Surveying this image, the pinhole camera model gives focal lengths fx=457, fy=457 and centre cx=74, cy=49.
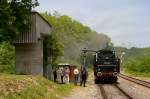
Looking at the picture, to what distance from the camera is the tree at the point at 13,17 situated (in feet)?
123

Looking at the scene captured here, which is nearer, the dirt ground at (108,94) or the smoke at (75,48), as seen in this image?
the dirt ground at (108,94)

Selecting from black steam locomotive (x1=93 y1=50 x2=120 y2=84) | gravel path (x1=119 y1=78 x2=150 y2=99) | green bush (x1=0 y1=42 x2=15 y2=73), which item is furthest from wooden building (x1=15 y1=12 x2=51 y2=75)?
green bush (x1=0 y1=42 x2=15 y2=73)

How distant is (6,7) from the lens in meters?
37.2

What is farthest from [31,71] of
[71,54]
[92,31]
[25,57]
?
[92,31]

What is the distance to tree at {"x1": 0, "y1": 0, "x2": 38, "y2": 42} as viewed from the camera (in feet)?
123

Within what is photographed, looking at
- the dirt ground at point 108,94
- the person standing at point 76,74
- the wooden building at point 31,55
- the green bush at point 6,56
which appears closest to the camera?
the dirt ground at point 108,94

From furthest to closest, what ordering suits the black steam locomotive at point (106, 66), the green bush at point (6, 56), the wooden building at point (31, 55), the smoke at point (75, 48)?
the smoke at point (75, 48) < the green bush at point (6, 56) < the black steam locomotive at point (106, 66) < the wooden building at point (31, 55)

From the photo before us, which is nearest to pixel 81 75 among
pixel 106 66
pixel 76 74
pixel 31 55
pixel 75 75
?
pixel 76 74

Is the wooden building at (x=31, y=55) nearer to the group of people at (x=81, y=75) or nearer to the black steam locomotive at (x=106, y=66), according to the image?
the group of people at (x=81, y=75)

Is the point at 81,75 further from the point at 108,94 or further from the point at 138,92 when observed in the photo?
the point at 108,94

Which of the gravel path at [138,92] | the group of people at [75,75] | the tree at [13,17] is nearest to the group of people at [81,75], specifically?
the group of people at [75,75]

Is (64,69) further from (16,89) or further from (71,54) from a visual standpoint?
(71,54)

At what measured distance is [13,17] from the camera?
38.3 meters

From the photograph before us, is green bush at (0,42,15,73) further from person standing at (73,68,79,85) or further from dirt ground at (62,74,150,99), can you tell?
dirt ground at (62,74,150,99)
